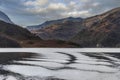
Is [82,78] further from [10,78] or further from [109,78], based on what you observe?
[10,78]

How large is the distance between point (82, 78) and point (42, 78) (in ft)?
13.8

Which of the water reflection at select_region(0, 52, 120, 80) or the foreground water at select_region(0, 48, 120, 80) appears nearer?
the water reflection at select_region(0, 52, 120, 80)

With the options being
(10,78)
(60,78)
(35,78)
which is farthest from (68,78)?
(10,78)

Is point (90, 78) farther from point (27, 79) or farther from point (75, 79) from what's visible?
point (27, 79)

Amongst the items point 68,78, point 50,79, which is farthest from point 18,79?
point 68,78

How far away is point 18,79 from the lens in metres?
29.1

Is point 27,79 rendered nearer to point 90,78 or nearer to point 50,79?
point 50,79

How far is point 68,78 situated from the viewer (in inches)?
1194

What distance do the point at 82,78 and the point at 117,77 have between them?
3808mm

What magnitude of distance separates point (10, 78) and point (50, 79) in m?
4.21

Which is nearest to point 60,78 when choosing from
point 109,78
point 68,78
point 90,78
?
point 68,78

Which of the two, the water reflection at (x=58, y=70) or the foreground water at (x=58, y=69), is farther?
the foreground water at (x=58, y=69)

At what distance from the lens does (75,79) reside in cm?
2958

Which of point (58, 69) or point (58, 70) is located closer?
point (58, 70)
